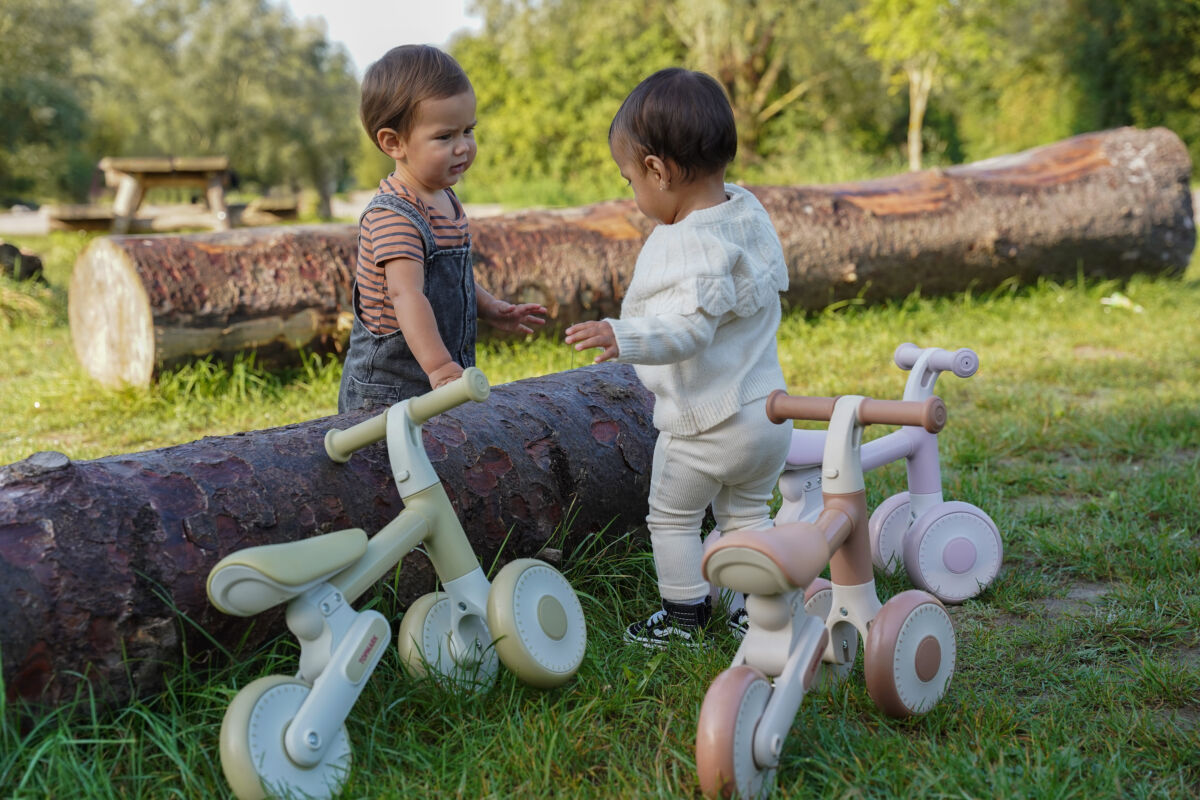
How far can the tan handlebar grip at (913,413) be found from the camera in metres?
1.80

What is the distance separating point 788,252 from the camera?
6078mm

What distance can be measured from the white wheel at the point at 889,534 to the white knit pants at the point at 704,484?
48 centimetres

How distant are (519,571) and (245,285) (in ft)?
10.8

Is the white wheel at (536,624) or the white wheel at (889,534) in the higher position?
the white wheel at (536,624)

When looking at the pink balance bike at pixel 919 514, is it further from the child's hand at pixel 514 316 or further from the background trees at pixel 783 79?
the background trees at pixel 783 79

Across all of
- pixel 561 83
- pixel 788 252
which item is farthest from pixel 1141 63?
pixel 788 252

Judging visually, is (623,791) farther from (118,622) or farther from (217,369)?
(217,369)

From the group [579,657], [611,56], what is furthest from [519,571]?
[611,56]

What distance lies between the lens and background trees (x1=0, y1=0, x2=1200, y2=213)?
1673 centimetres

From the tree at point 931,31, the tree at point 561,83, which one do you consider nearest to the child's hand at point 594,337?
the tree at point 931,31

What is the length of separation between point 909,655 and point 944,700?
0.69ft

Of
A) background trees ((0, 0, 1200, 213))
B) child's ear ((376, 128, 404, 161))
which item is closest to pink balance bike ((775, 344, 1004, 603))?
child's ear ((376, 128, 404, 161))

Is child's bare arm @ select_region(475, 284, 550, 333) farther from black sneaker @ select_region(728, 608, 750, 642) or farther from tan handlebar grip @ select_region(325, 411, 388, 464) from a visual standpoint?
black sneaker @ select_region(728, 608, 750, 642)

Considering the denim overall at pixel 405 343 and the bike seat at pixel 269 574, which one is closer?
the bike seat at pixel 269 574
